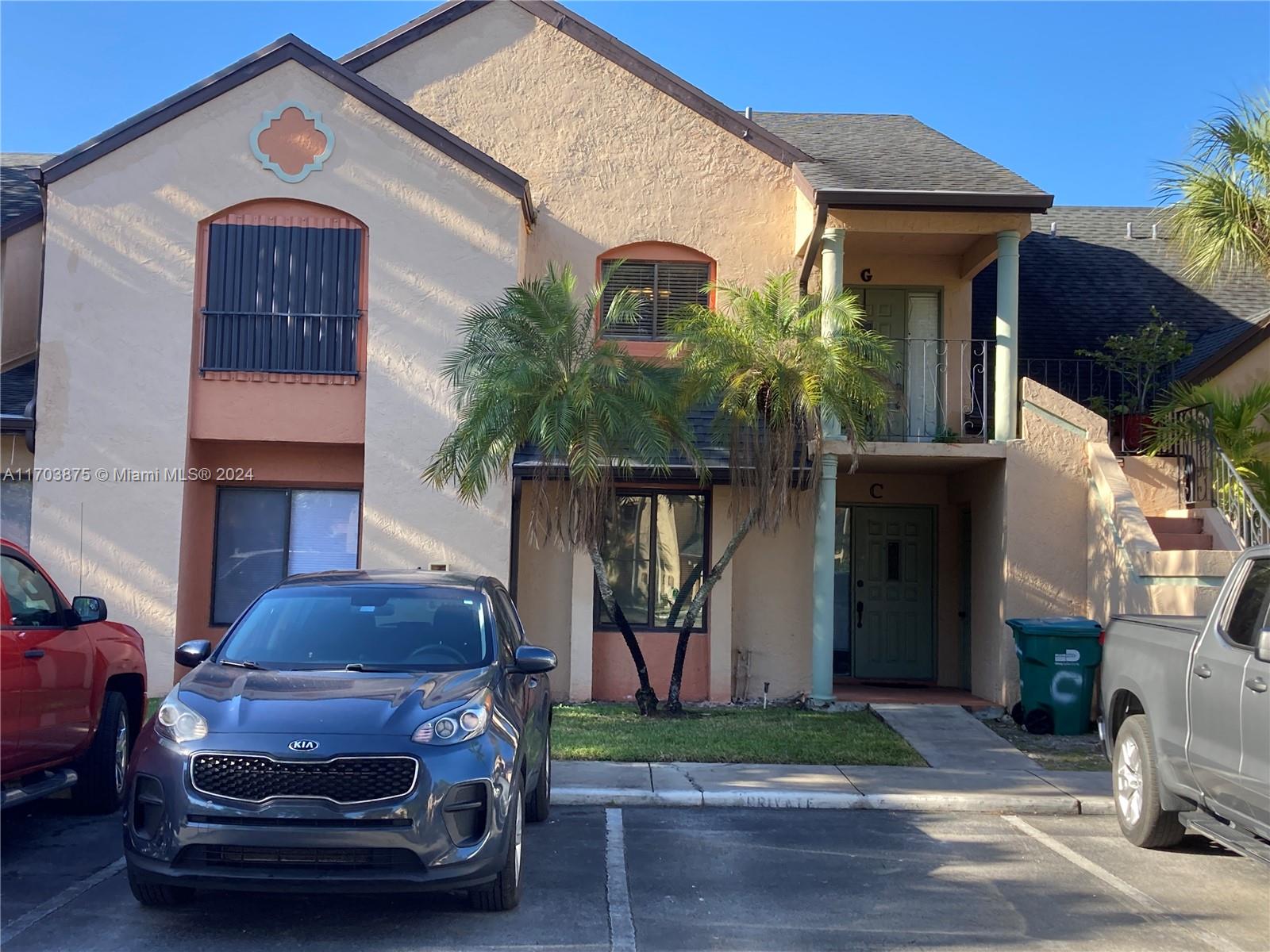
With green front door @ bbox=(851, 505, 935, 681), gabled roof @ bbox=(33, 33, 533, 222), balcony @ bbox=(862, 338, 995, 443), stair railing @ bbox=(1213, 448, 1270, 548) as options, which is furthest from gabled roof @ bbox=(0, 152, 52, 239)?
stair railing @ bbox=(1213, 448, 1270, 548)

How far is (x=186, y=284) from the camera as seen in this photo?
12883mm

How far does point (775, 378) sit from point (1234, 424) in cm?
567

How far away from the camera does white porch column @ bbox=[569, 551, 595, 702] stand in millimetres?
13352

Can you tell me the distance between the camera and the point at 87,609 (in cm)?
738

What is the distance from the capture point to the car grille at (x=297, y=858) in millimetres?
5246

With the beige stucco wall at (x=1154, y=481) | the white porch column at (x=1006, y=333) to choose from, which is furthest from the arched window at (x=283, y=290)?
the beige stucco wall at (x=1154, y=481)

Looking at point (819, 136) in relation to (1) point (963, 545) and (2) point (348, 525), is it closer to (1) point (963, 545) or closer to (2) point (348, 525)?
(1) point (963, 545)

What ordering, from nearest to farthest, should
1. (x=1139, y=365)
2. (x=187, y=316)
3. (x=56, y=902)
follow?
(x=56, y=902)
(x=187, y=316)
(x=1139, y=365)

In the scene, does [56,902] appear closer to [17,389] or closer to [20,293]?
[17,389]

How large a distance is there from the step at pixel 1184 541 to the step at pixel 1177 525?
0.35ft

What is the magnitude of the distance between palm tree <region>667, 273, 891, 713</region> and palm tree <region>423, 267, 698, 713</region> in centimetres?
49

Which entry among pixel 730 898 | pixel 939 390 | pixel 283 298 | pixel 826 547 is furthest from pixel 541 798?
pixel 939 390

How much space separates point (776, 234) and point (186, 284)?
6706 mm

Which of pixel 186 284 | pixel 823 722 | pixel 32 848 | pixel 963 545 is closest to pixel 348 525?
pixel 186 284
